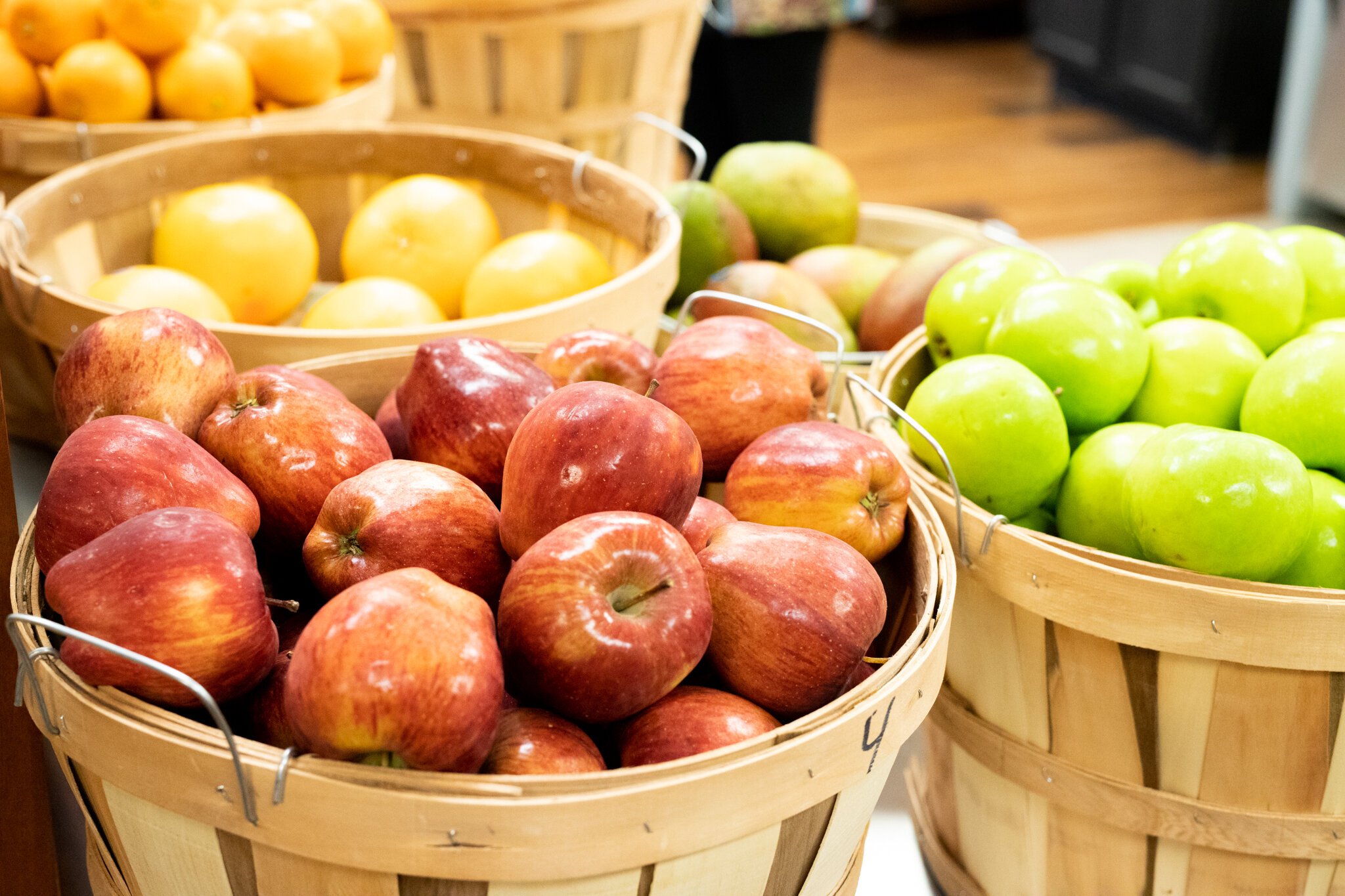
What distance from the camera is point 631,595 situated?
645 mm

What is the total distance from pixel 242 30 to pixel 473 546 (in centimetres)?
110

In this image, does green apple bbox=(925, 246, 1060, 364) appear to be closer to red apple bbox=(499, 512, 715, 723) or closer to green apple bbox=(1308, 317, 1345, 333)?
green apple bbox=(1308, 317, 1345, 333)

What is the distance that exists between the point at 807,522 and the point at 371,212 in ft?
2.38

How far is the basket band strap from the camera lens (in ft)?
2.69

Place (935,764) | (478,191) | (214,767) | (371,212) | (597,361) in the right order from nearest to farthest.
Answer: (214,767), (597,361), (935,764), (371,212), (478,191)

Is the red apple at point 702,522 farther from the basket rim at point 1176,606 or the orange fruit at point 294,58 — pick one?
the orange fruit at point 294,58

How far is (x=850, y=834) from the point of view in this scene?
0.68 m

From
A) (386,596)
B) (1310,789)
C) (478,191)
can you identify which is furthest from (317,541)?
(478,191)

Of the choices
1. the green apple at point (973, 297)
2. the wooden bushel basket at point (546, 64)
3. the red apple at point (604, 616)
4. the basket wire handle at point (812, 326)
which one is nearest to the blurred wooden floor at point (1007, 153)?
the wooden bushel basket at point (546, 64)

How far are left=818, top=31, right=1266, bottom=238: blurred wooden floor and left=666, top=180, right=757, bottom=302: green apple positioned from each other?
8.42ft

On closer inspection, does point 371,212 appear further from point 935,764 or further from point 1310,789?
point 1310,789

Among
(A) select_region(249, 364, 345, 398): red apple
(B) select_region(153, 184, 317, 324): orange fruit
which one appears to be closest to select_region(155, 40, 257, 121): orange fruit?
(B) select_region(153, 184, 317, 324): orange fruit

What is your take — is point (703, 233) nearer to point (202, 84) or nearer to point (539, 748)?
point (202, 84)

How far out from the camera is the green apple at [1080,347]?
0.97 m
